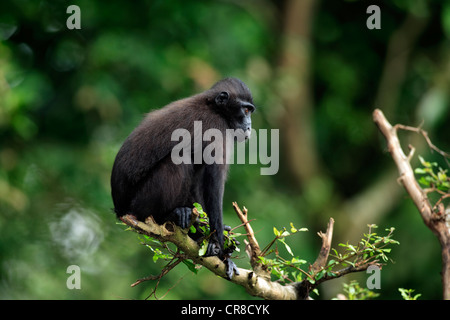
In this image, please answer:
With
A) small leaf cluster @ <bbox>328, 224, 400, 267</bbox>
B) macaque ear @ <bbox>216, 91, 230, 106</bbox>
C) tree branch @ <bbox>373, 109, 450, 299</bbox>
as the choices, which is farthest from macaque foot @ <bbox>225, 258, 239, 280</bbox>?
macaque ear @ <bbox>216, 91, 230, 106</bbox>

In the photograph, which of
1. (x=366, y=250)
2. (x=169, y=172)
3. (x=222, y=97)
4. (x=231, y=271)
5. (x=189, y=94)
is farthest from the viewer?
(x=189, y=94)

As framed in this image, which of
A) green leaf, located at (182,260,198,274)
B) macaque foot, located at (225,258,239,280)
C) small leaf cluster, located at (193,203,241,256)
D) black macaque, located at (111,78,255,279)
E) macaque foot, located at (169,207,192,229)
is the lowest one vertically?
macaque foot, located at (225,258,239,280)

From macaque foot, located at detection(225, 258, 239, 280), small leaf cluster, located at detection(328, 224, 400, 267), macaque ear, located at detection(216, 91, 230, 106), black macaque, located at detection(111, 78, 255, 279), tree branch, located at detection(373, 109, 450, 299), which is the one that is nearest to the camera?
small leaf cluster, located at detection(328, 224, 400, 267)

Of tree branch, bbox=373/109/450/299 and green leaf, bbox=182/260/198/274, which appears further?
tree branch, bbox=373/109/450/299

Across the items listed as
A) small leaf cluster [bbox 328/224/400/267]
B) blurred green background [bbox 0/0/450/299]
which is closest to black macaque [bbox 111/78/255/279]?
small leaf cluster [bbox 328/224/400/267]

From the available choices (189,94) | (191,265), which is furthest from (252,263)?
(189,94)

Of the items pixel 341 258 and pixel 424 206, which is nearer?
pixel 341 258

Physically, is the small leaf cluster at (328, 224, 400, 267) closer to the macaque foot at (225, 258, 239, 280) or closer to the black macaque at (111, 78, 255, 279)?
the macaque foot at (225, 258, 239, 280)

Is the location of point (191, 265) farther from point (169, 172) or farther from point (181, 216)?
point (169, 172)

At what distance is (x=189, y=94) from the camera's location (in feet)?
41.8

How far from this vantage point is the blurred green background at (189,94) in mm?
12438

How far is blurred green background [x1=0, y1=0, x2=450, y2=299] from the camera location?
40.8 ft

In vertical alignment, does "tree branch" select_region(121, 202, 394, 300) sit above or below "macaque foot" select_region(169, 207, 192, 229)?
below

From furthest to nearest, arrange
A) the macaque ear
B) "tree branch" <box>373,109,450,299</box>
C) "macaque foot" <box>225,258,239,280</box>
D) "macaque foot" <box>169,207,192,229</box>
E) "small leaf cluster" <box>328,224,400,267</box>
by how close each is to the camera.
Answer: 1. the macaque ear
2. "macaque foot" <box>169,207,192,229</box>
3. "tree branch" <box>373,109,450,299</box>
4. "macaque foot" <box>225,258,239,280</box>
5. "small leaf cluster" <box>328,224,400,267</box>
